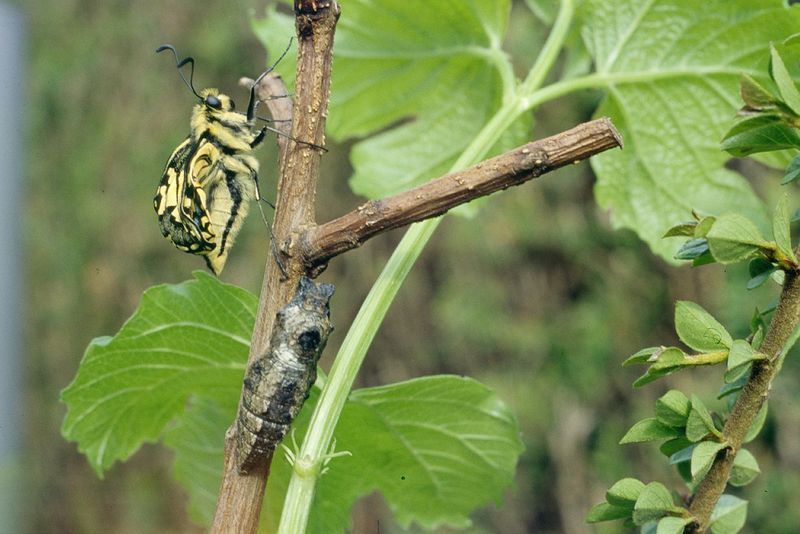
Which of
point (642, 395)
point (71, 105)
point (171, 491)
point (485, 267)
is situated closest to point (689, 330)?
point (642, 395)

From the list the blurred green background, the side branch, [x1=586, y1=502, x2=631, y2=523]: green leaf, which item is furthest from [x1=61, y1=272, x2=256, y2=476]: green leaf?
the blurred green background

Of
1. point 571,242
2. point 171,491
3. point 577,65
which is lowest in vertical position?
Result: point 171,491

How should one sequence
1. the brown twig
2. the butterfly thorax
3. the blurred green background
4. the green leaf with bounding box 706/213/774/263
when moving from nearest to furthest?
the green leaf with bounding box 706/213/774/263 < the brown twig < the butterfly thorax < the blurred green background

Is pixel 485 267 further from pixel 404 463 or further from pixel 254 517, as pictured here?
pixel 254 517

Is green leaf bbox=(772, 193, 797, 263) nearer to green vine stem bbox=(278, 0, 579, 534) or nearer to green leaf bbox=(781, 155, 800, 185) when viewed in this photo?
A: green leaf bbox=(781, 155, 800, 185)

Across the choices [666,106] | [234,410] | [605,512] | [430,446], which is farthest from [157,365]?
[666,106]

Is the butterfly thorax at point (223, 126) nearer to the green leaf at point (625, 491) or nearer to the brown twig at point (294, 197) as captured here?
the brown twig at point (294, 197)
